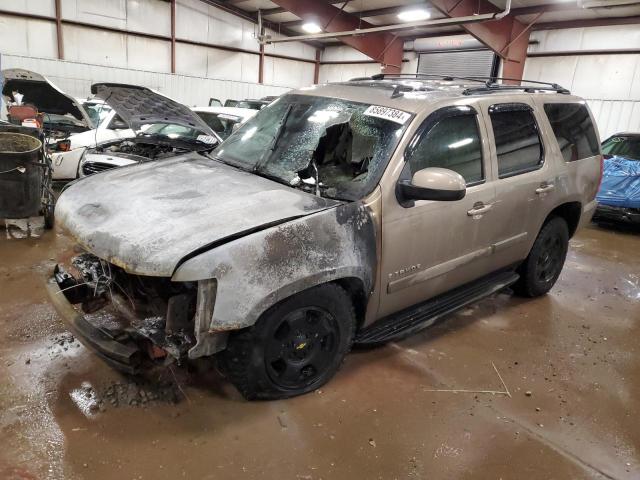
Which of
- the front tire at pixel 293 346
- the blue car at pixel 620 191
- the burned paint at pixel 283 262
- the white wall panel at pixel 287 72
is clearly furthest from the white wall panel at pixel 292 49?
the front tire at pixel 293 346

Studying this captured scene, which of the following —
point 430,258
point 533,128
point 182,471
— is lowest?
point 182,471

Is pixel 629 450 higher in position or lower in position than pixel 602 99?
lower

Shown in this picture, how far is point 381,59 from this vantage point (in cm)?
1576

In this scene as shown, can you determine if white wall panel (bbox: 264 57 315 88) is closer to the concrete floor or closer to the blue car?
the blue car

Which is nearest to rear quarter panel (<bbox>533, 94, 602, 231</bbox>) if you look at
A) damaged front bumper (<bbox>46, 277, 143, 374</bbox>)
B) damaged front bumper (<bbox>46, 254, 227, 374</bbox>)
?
damaged front bumper (<bbox>46, 254, 227, 374</bbox>)

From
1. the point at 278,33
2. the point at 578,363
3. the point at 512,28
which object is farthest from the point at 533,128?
the point at 278,33

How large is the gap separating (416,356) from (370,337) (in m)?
0.60

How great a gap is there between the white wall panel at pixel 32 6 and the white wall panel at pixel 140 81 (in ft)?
4.23

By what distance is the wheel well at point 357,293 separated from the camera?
2607 millimetres

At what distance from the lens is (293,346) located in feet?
8.29

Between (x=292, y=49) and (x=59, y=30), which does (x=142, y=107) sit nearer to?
(x=59, y=30)

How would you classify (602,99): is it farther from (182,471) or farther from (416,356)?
(182,471)

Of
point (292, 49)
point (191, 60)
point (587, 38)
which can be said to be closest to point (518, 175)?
point (587, 38)

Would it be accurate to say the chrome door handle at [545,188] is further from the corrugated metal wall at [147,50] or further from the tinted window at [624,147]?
the corrugated metal wall at [147,50]
